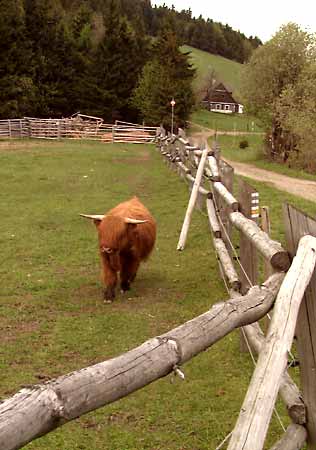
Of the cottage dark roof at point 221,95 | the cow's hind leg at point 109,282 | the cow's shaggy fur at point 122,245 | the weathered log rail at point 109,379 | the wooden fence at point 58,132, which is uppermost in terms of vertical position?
the weathered log rail at point 109,379

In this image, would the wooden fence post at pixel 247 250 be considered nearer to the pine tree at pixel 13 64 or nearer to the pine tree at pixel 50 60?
the pine tree at pixel 13 64

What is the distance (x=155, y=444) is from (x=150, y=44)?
6266cm

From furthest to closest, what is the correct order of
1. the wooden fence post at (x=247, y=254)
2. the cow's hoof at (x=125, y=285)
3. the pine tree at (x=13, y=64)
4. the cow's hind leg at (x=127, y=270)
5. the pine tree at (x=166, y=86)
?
the pine tree at (x=166, y=86)
the pine tree at (x=13, y=64)
the cow's hoof at (x=125, y=285)
the cow's hind leg at (x=127, y=270)
the wooden fence post at (x=247, y=254)

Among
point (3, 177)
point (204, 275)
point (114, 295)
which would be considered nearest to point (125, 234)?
point (114, 295)

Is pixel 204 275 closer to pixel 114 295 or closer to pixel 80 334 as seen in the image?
pixel 114 295

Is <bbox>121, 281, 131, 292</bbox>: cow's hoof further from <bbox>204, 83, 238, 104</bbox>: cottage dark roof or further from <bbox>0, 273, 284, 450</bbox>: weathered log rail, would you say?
<bbox>204, 83, 238, 104</bbox>: cottage dark roof

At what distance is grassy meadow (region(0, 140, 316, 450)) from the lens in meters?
4.50

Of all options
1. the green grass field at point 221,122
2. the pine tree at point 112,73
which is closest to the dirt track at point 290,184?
the pine tree at point 112,73

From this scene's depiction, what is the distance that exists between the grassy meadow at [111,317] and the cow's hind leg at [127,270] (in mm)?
172

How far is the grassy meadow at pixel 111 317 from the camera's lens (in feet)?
14.8

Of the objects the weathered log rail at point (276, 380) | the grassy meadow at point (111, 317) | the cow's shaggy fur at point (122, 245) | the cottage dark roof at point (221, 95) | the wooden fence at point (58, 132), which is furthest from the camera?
the cottage dark roof at point (221, 95)

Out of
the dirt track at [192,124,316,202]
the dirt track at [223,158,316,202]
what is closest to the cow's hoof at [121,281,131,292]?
the dirt track at [192,124,316,202]

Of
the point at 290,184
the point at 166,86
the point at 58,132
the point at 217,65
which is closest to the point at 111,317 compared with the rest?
the point at 290,184

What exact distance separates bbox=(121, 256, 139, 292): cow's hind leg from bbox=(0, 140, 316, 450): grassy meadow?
0.17 meters
